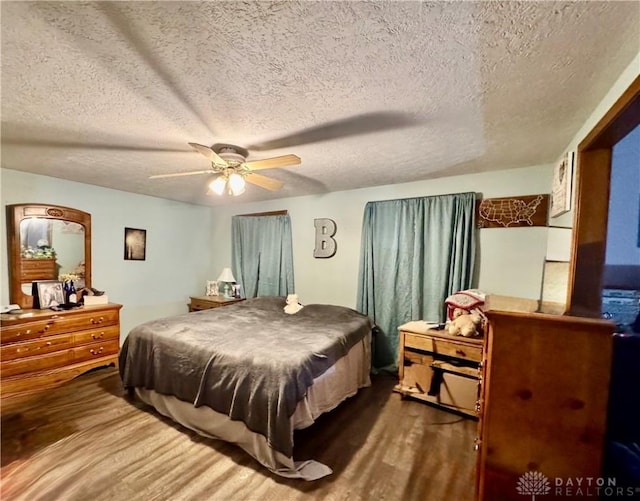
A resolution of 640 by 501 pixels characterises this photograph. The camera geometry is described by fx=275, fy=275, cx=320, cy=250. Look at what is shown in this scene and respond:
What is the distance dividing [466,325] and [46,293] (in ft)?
14.1

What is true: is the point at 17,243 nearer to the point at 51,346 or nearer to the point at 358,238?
the point at 51,346

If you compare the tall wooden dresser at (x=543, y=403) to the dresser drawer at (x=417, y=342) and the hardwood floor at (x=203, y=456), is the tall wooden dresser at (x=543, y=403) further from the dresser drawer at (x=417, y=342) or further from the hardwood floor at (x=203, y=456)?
the dresser drawer at (x=417, y=342)

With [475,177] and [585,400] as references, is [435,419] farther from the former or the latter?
[475,177]

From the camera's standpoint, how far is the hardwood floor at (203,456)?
1569 millimetres

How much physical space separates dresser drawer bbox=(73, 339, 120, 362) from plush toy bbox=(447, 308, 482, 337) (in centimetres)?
368

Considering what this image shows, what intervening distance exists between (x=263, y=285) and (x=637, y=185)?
3956 mm

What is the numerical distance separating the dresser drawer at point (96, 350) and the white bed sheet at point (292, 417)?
1.05 m

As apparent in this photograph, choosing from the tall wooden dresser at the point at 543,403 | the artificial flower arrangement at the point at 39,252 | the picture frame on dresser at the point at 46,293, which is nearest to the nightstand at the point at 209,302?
the picture frame on dresser at the point at 46,293

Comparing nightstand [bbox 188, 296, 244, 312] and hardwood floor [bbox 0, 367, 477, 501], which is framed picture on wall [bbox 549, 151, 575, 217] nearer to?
hardwood floor [bbox 0, 367, 477, 501]

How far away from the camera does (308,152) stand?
2.28 m

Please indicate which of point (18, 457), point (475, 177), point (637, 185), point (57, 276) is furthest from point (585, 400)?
point (57, 276)

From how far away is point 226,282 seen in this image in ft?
14.5

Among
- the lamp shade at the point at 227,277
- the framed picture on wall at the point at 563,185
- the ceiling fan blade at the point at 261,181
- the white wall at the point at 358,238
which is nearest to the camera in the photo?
the framed picture on wall at the point at 563,185

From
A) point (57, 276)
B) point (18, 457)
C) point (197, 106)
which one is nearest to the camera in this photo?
point (197, 106)
